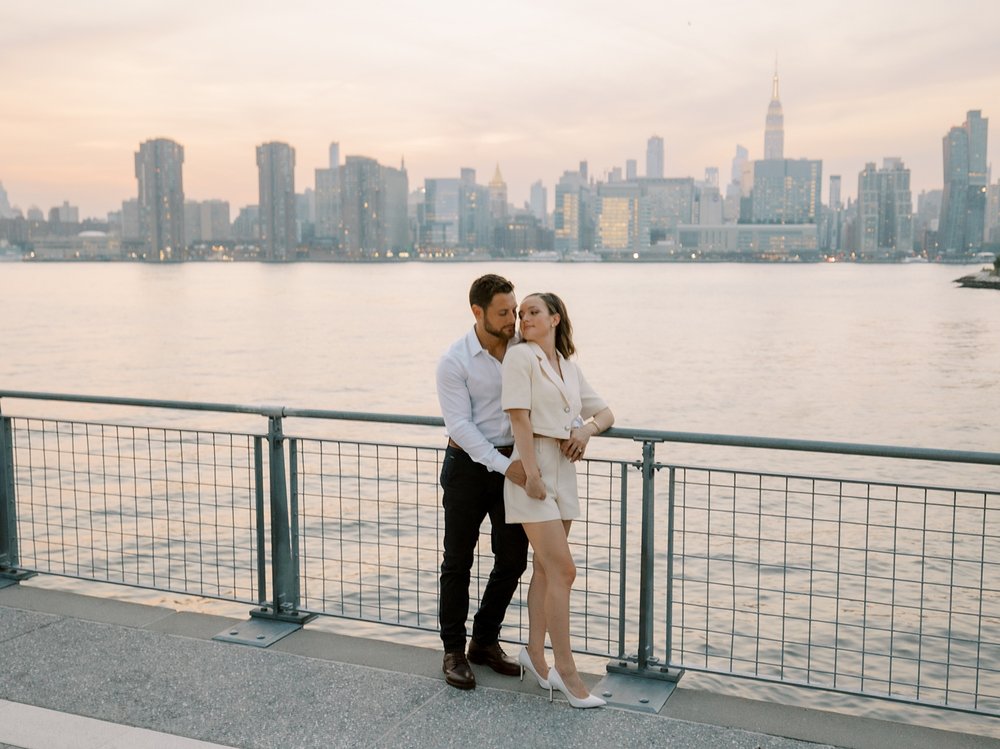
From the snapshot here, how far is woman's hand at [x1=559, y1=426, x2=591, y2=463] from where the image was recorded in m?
4.51

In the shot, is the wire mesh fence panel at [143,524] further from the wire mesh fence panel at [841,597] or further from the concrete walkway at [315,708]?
the wire mesh fence panel at [841,597]

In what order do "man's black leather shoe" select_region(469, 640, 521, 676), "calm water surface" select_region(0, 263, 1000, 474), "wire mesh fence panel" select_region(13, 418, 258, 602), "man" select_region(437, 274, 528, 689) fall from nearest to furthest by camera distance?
"man" select_region(437, 274, 528, 689)
"man's black leather shoe" select_region(469, 640, 521, 676)
"wire mesh fence panel" select_region(13, 418, 258, 602)
"calm water surface" select_region(0, 263, 1000, 474)

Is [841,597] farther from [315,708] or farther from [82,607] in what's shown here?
[82,607]

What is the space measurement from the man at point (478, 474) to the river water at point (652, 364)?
13.5 metres

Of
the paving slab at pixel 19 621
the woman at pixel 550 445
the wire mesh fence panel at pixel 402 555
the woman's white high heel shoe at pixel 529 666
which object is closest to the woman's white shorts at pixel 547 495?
the woman at pixel 550 445

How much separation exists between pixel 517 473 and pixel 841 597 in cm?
427

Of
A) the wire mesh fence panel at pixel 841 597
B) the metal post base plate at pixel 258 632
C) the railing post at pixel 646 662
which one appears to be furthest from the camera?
the wire mesh fence panel at pixel 841 597

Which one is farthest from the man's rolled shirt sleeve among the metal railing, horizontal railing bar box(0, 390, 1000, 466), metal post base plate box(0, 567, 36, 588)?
metal post base plate box(0, 567, 36, 588)

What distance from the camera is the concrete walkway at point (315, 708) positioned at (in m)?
4.29

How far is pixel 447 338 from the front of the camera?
189ft

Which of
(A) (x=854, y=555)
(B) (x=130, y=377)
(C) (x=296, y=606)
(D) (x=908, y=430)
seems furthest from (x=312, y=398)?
(C) (x=296, y=606)

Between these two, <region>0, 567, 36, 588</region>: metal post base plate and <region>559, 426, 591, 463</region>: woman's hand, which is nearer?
<region>559, 426, 591, 463</region>: woman's hand

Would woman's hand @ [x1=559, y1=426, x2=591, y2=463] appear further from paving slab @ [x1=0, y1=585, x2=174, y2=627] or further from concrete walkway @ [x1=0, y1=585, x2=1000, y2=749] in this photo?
paving slab @ [x1=0, y1=585, x2=174, y2=627]

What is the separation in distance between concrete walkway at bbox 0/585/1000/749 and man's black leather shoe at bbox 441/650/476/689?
0.15 ft
